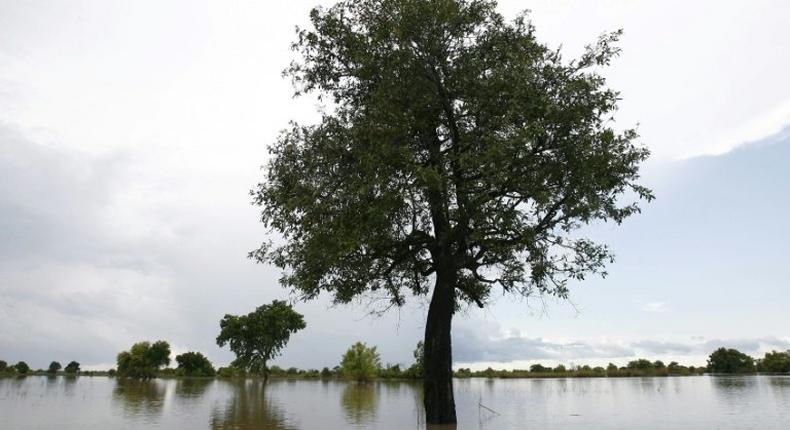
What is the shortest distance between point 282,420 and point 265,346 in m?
76.3

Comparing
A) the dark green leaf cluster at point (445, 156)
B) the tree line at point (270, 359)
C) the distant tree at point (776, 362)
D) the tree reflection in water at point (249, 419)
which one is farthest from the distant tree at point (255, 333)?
the distant tree at point (776, 362)

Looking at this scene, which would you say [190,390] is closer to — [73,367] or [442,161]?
[442,161]

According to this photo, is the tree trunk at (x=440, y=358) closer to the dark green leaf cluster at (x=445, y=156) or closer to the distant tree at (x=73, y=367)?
the dark green leaf cluster at (x=445, y=156)

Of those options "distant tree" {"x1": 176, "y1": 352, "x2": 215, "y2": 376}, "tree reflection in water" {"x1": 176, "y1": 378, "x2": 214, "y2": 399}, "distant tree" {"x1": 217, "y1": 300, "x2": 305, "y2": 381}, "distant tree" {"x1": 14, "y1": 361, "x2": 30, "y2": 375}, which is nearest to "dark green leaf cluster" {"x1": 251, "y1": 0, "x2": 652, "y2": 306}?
"tree reflection in water" {"x1": 176, "y1": 378, "x2": 214, "y2": 399}

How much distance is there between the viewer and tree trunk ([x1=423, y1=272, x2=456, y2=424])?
A: 2073 cm

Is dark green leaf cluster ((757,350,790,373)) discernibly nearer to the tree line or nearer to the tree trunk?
the tree line

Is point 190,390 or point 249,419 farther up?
point 249,419

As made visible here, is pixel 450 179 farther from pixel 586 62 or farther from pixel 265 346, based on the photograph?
pixel 265 346

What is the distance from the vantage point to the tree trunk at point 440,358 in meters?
20.7

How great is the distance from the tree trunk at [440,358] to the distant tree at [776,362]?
128370 mm

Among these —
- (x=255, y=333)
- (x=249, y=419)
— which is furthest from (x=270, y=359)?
(x=249, y=419)

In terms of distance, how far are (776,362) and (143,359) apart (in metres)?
145

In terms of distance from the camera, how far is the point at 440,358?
20984mm

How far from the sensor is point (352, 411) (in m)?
31.4
